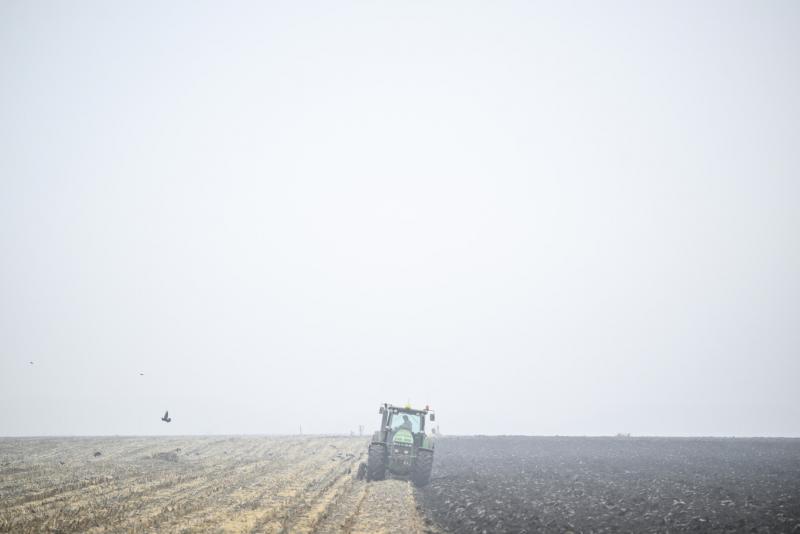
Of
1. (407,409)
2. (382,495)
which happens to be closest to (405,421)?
(407,409)

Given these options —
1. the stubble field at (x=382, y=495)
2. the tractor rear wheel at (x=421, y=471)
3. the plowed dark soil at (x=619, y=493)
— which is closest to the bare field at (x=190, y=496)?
the stubble field at (x=382, y=495)

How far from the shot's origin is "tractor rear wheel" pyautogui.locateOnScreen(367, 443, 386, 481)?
23.6 meters

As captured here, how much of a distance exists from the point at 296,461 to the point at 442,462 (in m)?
9.57

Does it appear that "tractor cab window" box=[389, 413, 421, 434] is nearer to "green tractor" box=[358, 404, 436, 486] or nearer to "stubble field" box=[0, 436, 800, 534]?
"green tractor" box=[358, 404, 436, 486]

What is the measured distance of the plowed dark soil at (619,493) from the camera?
13.8 m

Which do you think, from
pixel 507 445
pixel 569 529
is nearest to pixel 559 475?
pixel 569 529

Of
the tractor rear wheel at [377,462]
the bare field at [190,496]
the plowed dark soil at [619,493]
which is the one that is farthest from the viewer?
the tractor rear wheel at [377,462]

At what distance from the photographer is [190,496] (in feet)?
59.9

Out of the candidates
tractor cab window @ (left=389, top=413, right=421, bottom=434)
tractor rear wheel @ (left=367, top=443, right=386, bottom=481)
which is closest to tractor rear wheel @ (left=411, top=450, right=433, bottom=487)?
tractor rear wheel @ (left=367, top=443, right=386, bottom=481)

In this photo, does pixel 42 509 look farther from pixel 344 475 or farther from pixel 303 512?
pixel 344 475

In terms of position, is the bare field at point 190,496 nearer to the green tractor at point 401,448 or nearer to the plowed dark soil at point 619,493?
the green tractor at point 401,448

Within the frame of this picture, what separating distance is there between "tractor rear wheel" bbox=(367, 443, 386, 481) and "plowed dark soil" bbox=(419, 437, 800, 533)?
2432 mm

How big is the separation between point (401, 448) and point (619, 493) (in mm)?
9507

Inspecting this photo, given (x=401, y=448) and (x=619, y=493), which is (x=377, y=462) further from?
(x=619, y=493)
